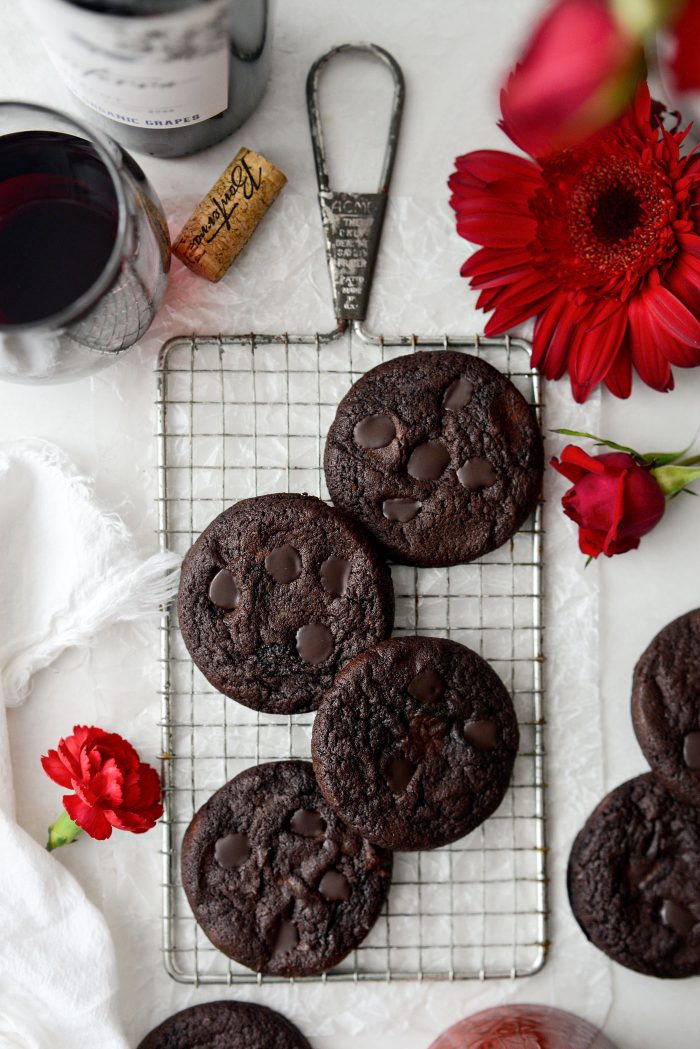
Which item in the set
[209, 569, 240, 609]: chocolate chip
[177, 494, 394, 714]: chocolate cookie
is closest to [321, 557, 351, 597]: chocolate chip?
[177, 494, 394, 714]: chocolate cookie

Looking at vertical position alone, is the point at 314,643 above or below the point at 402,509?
below

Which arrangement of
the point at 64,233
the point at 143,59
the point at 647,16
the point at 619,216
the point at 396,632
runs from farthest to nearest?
the point at 396,632 → the point at 619,216 → the point at 64,233 → the point at 143,59 → the point at 647,16

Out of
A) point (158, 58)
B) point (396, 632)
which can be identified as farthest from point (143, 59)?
point (396, 632)

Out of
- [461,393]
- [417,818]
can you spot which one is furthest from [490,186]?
[417,818]

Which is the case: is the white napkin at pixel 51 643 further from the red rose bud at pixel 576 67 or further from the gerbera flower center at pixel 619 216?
the red rose bud at pixel 576 67

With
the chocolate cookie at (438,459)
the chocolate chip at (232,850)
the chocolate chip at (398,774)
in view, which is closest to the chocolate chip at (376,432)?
the chocolate cookie at (438,459)

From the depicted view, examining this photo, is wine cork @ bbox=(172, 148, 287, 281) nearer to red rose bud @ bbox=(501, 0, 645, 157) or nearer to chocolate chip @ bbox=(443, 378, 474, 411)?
chocolate chip @ bbox=(443, 378, 474, 411)

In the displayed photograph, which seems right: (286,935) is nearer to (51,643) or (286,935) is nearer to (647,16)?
(51,643)

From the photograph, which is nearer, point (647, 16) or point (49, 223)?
point (647, 16)
